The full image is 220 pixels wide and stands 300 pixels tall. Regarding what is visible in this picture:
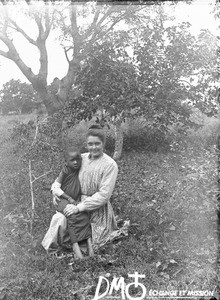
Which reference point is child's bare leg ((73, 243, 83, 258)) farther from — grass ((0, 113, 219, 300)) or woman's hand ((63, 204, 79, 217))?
woman's hand ((63, 204, 79, 217))

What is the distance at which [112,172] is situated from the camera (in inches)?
171

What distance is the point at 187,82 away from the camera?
8938 millimetres

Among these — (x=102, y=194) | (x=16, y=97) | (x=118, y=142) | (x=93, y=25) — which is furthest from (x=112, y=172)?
(x=16, y=97)

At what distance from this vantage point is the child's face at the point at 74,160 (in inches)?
176

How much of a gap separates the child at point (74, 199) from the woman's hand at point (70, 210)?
0.15 feet

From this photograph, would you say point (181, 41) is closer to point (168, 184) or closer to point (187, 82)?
point (187, 82)

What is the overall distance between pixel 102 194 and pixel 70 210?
416 millimetres

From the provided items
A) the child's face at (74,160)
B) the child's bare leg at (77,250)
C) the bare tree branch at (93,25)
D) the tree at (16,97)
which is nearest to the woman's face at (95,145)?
the child's face at (74,160)

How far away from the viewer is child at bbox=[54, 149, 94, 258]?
14.1 ft

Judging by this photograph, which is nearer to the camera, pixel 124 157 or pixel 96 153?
pixel 96 153

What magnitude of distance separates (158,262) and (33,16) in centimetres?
726

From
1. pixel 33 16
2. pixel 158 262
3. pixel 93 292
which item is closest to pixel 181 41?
pixel 33 16

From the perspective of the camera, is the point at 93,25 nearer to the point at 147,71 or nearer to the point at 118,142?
the point at 147,71

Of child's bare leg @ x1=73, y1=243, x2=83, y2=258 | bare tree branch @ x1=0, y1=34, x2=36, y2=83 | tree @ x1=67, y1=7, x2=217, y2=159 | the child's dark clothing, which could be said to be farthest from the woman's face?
bare tree branch @ x1=0, y1=34, x2=36, y2=83
